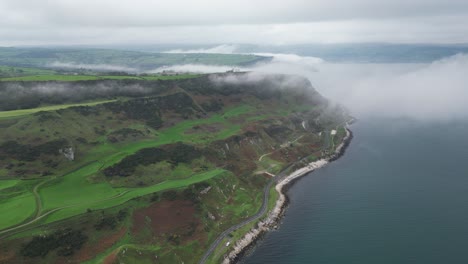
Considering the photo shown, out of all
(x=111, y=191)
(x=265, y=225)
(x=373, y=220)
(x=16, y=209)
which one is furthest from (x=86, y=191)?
(x=373, y=220)

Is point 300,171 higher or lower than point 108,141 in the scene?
lower

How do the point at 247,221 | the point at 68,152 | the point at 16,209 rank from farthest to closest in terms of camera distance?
the point at 68,152, the point at 247,221, the point at 16,209

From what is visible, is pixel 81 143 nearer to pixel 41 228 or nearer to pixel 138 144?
pixel 138 144

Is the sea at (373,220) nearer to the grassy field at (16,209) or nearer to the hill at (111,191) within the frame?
the hill at (111,191)

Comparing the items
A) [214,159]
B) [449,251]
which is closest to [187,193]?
[214,159]

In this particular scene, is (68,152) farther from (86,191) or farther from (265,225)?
(265,225)

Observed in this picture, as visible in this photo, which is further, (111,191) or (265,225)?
(111,191)

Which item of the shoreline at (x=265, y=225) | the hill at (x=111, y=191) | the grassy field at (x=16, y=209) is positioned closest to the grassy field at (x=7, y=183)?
the hill at (x=111, y=191)

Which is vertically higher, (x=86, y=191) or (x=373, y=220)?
(x=86, y=191)

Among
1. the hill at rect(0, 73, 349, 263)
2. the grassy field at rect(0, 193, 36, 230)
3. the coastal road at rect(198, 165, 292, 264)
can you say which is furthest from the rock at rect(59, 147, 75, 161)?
the coastal road at rect(198, 165, 292, 264)
